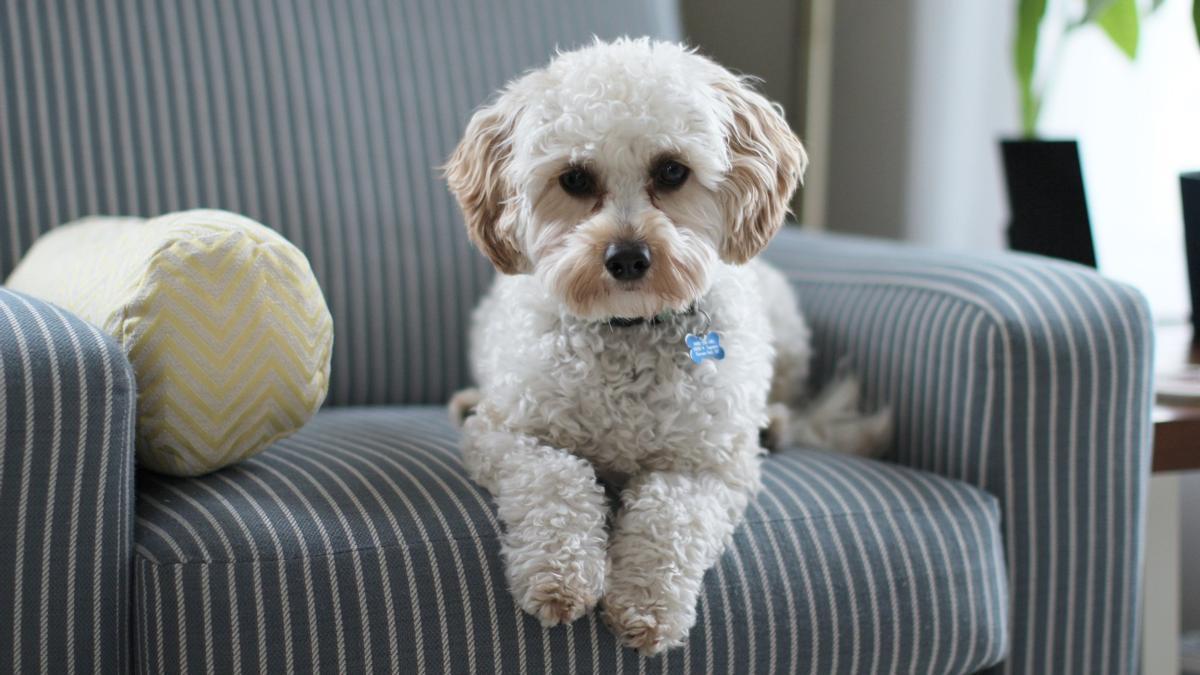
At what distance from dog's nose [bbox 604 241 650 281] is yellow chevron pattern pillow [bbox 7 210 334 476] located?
1.14 ft

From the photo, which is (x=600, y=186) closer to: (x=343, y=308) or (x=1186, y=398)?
(x=343, y=308)

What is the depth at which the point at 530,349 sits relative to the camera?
131 cm

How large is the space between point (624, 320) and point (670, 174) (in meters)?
0.17

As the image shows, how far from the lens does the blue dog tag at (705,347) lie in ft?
4.15

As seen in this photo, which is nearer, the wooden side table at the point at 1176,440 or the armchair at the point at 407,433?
the armchair at the point at 407,433

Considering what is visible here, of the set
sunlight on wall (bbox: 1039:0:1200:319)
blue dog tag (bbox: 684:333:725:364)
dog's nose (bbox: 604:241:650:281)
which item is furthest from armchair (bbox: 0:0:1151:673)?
sunlight on wall (bbox: 1039:0:1200:319)

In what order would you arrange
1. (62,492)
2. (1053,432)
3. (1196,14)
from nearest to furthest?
1. (62,492)
2. (1053,432)
3. (1196,14)

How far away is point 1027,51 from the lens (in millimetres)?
2074

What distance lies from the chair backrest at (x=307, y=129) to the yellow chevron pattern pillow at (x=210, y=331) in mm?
509

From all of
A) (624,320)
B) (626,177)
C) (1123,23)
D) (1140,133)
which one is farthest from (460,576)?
(1140,133)

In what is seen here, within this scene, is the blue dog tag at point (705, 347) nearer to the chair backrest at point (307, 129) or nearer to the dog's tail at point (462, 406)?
the dog's tail at point (462, 406)

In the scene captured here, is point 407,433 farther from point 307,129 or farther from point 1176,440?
point 1176,440

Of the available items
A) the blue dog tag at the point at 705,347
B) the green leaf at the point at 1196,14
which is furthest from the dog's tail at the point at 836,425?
the green leaf at the point at 1196,14

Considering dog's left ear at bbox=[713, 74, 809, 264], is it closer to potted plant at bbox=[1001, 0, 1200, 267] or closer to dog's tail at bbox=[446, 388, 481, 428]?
dog's tail at bbox=[446, 388, 481, 428]
